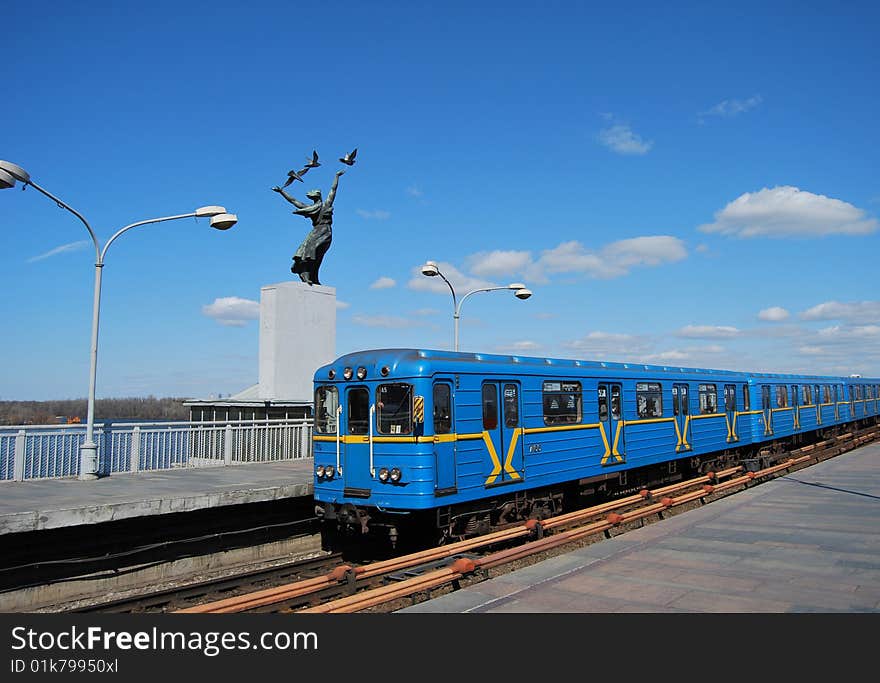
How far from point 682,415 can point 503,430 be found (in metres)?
8.27

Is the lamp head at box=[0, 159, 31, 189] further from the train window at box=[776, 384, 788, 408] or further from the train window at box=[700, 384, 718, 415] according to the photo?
the train window at box=[776, 384, 788, 408]

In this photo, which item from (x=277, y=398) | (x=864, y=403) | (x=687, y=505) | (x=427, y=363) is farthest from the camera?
(x=864, y=403)

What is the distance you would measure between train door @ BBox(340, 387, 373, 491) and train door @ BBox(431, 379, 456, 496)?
1.16m

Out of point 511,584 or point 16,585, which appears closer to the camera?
point 511,584

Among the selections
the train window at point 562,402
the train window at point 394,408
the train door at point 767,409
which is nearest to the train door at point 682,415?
the train window at point 562,402

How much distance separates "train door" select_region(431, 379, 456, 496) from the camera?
1062 centimetres

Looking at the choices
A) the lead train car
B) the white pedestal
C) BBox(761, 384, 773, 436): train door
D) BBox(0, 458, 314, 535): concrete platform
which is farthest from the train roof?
BBox(761, 384, 773, 436): train door

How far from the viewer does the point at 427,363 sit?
10742 millimetres

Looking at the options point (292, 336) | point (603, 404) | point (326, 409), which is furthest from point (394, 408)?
point (292, 336)

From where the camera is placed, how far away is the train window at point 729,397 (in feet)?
69.3
